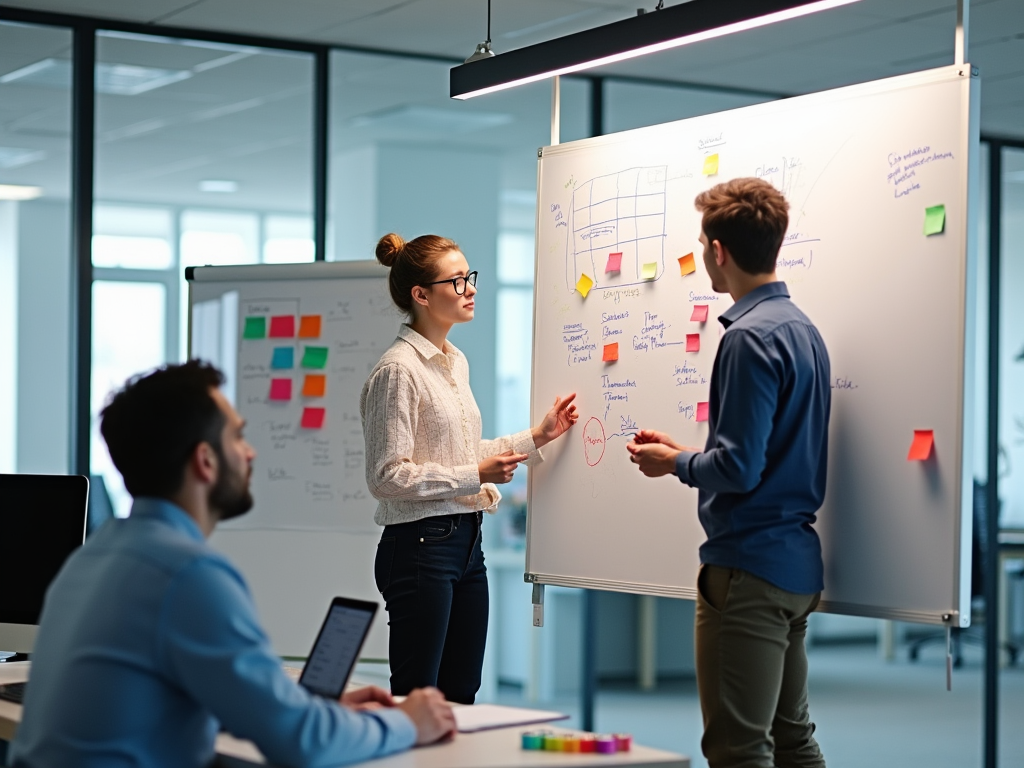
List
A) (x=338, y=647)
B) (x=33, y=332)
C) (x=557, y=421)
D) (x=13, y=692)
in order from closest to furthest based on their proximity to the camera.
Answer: (x=338, y=647) → (x=13, y=692) → (x=557, y=421) → (x=33, y=332)

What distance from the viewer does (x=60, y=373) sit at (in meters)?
10.0

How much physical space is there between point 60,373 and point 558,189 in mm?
7379

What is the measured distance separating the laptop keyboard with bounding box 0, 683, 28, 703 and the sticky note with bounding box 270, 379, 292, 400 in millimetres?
2036

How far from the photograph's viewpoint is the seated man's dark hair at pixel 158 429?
1754 mm

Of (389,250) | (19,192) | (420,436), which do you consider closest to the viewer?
(420,436)

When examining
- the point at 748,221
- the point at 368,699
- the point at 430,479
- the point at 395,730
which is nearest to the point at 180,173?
the point at 430,479

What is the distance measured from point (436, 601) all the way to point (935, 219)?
4.47ft

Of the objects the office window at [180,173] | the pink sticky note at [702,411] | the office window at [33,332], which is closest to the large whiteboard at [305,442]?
the office window at [180,173]

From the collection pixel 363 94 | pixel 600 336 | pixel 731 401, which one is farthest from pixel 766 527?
pixel 363 94

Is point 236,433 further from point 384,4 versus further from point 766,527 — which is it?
point 384,4

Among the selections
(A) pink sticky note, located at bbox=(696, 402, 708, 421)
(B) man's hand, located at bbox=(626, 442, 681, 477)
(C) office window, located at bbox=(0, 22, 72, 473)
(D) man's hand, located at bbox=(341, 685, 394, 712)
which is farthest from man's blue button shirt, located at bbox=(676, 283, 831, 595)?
(C) office window, located at bbox=(0, 22, 72, 473)

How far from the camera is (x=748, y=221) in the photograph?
259cm

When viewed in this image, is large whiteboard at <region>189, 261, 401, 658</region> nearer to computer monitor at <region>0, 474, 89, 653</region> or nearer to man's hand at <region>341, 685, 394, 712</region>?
computer monitor at <region>0, 474, 89, 653</region>

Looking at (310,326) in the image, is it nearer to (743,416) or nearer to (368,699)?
(743,416)
